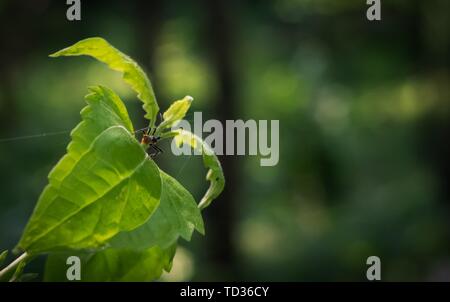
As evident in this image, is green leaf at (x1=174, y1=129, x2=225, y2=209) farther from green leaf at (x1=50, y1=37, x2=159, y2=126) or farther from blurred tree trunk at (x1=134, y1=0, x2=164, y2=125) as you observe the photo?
blurred tree trunk at (x1=134, y1=0, x2=164, y2=125)

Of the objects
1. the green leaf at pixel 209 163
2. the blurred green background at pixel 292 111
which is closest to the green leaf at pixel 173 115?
the green leaf at pixel 209 163

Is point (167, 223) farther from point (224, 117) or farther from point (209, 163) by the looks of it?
point (224, 117)

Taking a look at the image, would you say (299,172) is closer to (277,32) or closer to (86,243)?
(277,32)

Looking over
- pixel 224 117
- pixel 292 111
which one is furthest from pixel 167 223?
pixel 292 111

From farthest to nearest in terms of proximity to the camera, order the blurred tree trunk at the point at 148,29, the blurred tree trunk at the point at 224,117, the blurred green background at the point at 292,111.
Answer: the blurred green background at the point at 292,111, the blurred tree trunk at the point at 224,117, the blurred tree trunk at the point at 148,29

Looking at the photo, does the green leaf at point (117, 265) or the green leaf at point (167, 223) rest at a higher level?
the green leaf at point (167, 223)

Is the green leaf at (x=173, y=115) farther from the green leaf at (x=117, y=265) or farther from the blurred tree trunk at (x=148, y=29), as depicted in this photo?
the blurred tree trunk at (x=148, y=29)
